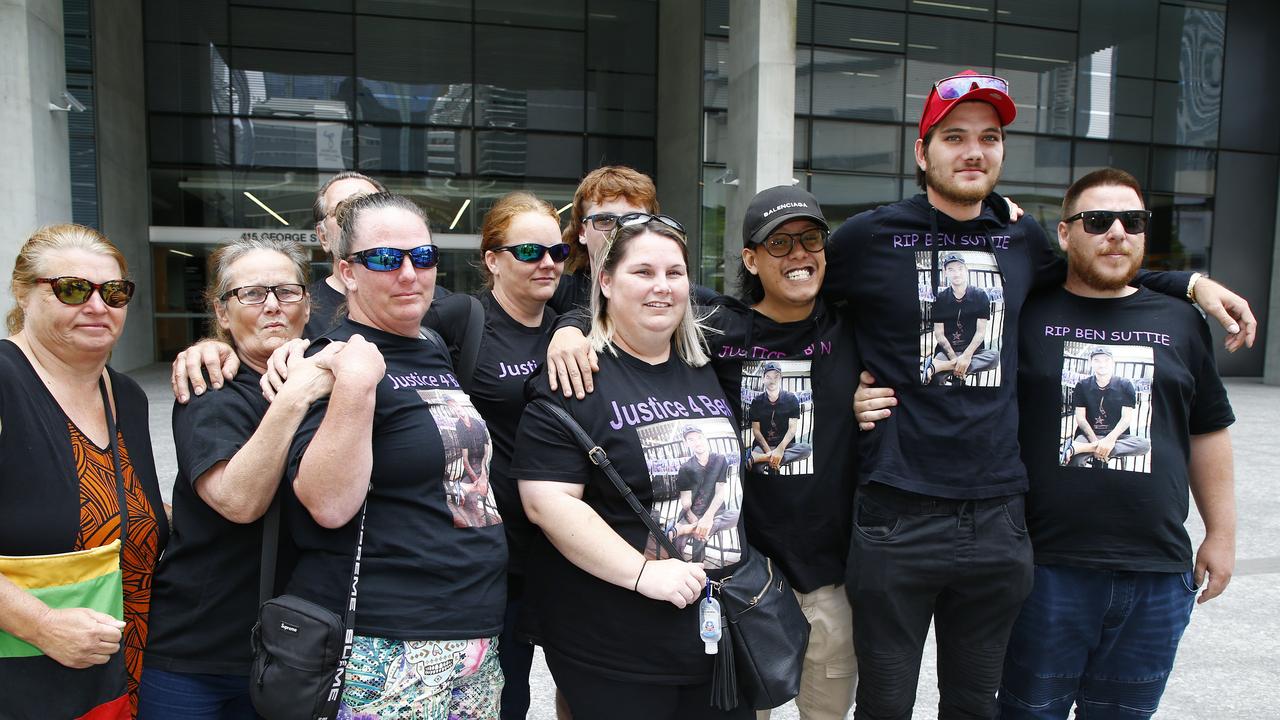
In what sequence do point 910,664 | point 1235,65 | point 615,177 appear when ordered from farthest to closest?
1. point 1235,65
2. point 615,177
3. point 910,664

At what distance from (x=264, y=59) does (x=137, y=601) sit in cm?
1777

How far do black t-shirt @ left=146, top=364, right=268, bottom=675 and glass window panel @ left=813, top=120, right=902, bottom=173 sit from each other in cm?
1685

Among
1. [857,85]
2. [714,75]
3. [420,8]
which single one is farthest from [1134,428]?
[420,8]

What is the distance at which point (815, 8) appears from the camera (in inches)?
672

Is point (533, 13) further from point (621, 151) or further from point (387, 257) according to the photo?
point (387, 257)

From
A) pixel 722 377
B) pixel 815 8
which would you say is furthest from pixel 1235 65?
pixel 722 377

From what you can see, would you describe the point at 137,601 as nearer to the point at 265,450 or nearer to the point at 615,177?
the point at 265,450

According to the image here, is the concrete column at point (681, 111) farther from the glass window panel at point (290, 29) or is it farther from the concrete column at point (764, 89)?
the glass window panel at point (290, 29)

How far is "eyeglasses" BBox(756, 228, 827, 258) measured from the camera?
2.49 m

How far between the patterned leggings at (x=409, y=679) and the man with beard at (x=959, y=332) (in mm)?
1624

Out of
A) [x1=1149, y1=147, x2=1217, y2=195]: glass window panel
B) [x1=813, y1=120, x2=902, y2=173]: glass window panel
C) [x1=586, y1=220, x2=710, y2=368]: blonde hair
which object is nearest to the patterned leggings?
[x1=586, y1=220, x2=710, y2=368]: blonde hair

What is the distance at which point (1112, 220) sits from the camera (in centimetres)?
260

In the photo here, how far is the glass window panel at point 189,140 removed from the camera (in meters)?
17.1

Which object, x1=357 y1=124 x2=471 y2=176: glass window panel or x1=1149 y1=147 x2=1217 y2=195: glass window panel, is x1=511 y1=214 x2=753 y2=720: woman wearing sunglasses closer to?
x1=357 y1=124 x2=471 y2=176: glass window panel
